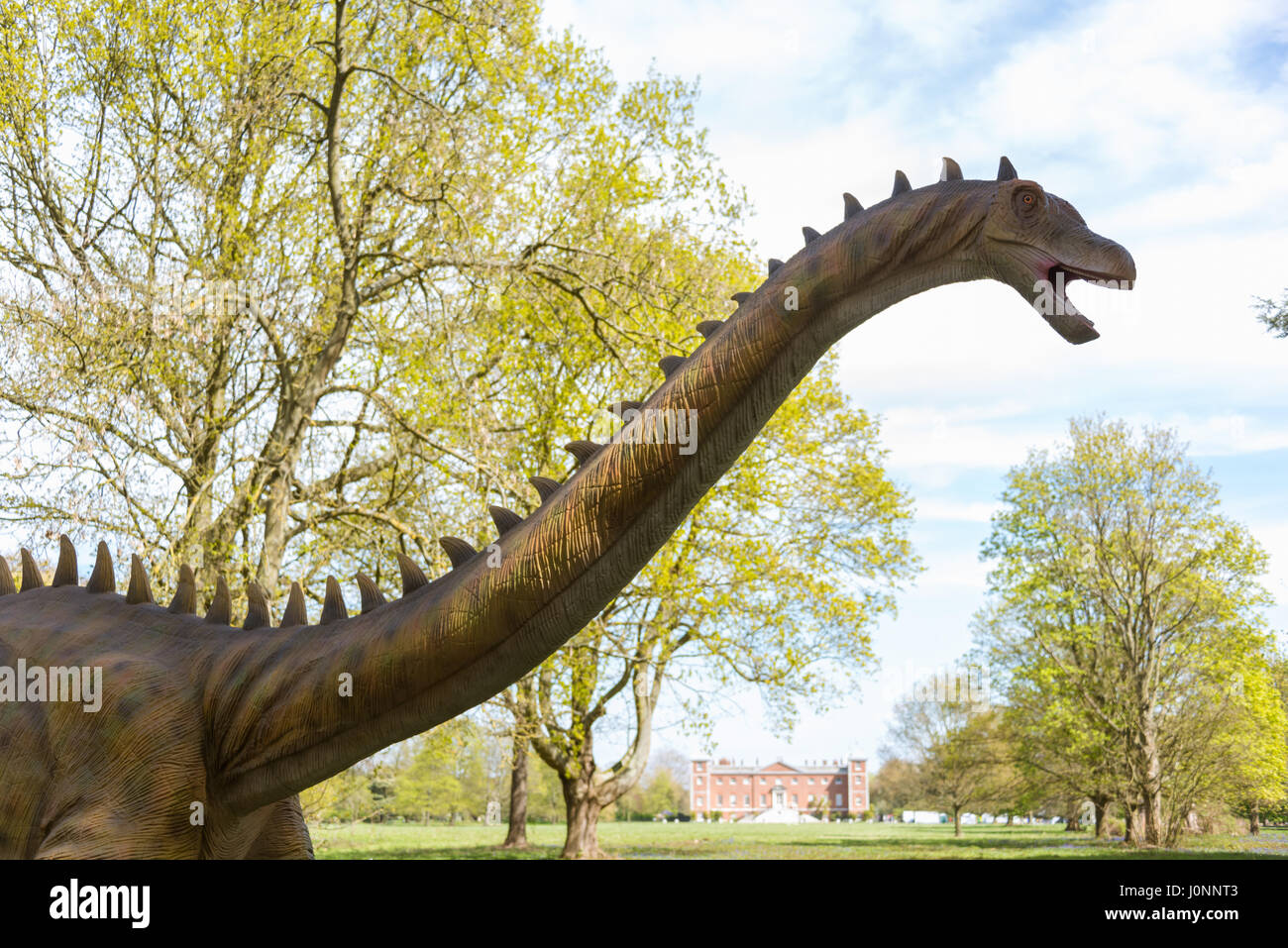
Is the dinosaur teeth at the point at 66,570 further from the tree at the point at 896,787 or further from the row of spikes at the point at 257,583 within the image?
the tree at the point at 896,787

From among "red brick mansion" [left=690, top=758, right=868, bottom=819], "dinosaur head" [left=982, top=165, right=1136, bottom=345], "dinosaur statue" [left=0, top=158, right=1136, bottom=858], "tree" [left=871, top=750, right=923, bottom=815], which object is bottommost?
"red brick mansion" [left=690, top=758, right=868, bottom=819]

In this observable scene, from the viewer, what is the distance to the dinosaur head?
2178 mm

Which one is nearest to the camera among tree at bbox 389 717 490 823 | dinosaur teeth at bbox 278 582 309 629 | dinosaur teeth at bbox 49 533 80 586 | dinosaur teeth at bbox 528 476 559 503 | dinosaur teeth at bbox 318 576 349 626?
dinosaur teeth at bbox 528 476 559 503

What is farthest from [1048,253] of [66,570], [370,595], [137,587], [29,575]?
[29,575]

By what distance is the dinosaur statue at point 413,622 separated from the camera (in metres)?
2.34

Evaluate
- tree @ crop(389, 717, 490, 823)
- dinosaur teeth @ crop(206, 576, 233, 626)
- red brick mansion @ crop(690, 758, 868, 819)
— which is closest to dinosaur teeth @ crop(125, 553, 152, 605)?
dinosaur teeth @ crop(206, 576, 233, 626)

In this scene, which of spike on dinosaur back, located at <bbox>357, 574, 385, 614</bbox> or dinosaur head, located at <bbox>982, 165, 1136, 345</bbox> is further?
spike on dinosaur back, located at <bbox>357, 574, 385, 614</bbox>

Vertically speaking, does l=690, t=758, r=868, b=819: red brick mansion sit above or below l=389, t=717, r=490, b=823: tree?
below

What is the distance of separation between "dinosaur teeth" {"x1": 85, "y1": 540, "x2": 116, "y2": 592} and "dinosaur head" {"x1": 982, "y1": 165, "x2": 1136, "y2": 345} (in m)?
3.34

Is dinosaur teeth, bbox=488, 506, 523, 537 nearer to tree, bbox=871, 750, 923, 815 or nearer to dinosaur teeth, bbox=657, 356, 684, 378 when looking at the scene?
dinosaur teeth, bbox=657, 356, 684, 378

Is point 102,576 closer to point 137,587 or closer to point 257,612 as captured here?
point 137,587

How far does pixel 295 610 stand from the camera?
350 cm

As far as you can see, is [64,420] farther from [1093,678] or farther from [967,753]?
[967,753]

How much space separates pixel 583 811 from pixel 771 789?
66330mm
